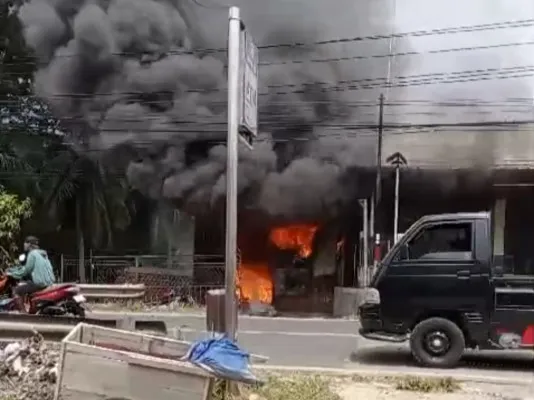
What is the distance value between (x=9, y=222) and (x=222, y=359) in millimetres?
13438

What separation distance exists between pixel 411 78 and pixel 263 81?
4.40 meters

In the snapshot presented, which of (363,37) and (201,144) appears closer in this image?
(201,144)

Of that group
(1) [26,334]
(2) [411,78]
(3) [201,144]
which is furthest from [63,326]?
(2) [411,78]

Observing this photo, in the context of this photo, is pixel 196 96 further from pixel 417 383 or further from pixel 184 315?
pixel 417 383

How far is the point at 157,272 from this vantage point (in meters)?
19.2

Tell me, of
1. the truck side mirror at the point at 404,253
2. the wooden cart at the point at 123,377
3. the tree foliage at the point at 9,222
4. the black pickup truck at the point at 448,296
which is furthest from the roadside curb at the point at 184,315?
the wooden cart at the point at 123,377

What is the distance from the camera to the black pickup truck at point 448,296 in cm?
831

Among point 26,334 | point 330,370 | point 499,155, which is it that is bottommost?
point 330,370

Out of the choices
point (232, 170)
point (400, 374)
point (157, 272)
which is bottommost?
point (157, 272)

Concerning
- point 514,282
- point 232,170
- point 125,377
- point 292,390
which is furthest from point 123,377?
point 514,282

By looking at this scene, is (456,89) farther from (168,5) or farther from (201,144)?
(168,5)

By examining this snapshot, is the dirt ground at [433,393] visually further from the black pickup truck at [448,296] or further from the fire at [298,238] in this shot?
the fire at [298,238]

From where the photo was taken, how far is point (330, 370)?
25.7ft

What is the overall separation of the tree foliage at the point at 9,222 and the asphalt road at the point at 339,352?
6314mm
